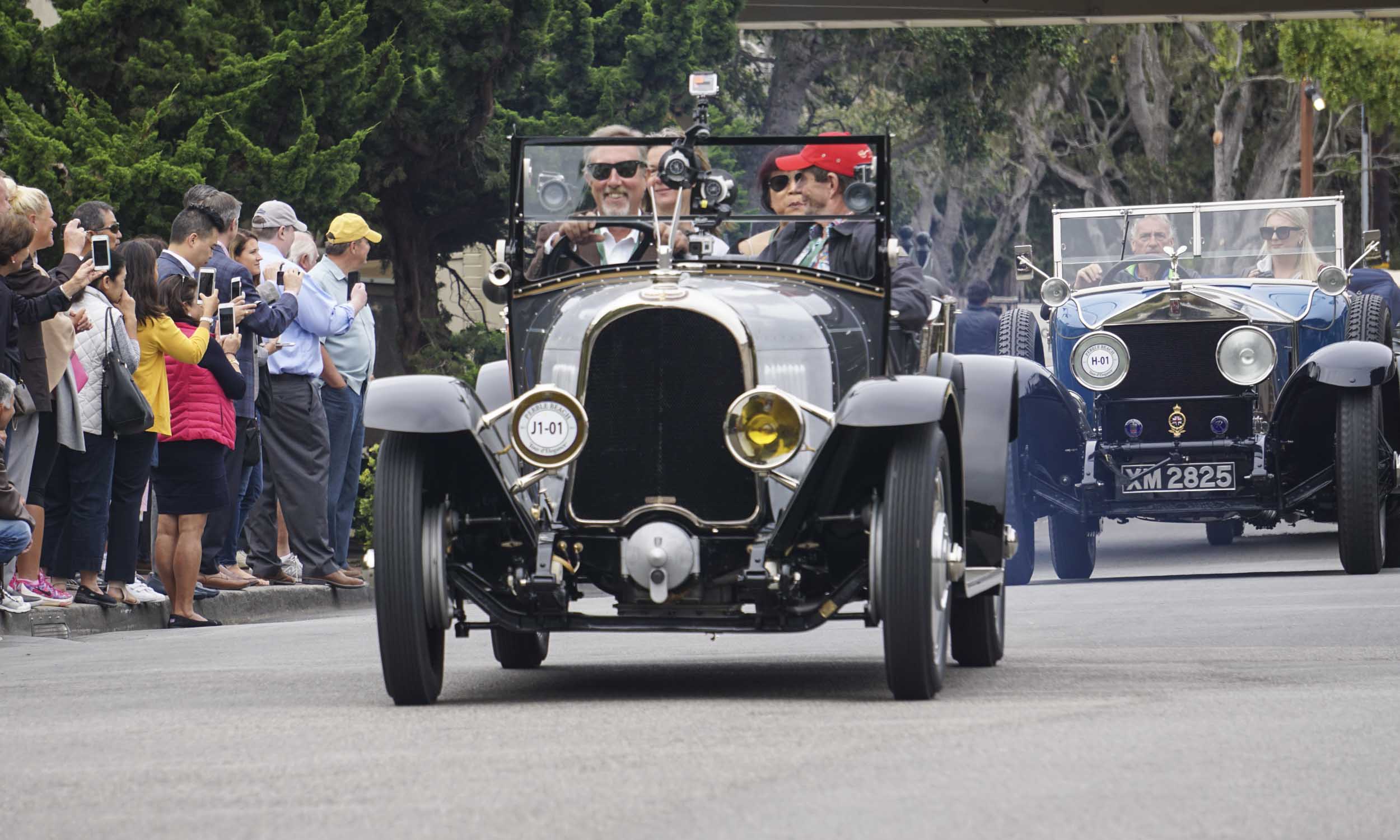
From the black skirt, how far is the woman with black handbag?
0.95ft

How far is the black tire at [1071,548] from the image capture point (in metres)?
14.1

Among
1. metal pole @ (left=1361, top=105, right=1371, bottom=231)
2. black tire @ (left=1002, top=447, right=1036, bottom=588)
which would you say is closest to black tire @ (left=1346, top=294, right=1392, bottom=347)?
black tire @ (left=1002, top=447, right=1036, bottom=588)

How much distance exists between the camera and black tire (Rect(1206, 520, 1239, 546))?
16672 millimetres

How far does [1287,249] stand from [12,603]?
885 cm

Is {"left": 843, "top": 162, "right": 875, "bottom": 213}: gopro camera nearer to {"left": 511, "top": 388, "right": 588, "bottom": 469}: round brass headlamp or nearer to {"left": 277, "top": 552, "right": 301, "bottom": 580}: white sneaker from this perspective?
{"left": 511, "top": 388, "right": 588, "bottom": 469}: round brass headlamp

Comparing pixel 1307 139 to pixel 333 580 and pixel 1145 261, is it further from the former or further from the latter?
pixel 333 580

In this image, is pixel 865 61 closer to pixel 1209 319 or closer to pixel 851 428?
pixel 1209 319

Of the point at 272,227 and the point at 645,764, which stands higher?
the point at 272,227

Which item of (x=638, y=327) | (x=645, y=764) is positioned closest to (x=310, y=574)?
(x=638, y=327)

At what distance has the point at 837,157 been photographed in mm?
7984

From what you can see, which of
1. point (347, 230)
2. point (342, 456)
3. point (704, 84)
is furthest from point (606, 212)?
point (342, 456)

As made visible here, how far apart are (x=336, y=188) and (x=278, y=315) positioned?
4.71m

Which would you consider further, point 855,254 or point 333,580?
point 333,580

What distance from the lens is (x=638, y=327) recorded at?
7.08 meters
